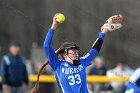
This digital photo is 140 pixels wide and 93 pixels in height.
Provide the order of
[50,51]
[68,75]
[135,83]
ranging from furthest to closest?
[135,83] < [68,75] < [50,51]

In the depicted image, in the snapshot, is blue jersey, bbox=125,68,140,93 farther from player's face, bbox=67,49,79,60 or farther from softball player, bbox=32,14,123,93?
player's face, bbox=67,49,79,60

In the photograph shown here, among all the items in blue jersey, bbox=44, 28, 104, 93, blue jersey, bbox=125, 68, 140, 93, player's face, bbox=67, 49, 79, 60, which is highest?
player's face, bbox=67, 49, 79, 60

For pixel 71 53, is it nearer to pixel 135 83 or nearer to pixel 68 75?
pixel 68 75

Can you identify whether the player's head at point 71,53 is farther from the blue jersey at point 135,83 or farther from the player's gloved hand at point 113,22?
the blue jersey at point 135,83

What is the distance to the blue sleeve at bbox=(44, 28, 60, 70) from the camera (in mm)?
11891

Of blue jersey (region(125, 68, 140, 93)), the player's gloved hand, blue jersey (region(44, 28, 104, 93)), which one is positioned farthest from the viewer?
blue jersey (region(125, 68, 140, 93))

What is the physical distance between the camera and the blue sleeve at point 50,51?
39.0 feet

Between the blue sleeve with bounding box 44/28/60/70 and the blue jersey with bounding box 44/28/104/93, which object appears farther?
the blue jersey with bounding box 44/28/104/93

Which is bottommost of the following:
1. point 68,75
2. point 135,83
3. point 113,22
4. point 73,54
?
point 135,83

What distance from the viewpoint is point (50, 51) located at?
12.0 meters

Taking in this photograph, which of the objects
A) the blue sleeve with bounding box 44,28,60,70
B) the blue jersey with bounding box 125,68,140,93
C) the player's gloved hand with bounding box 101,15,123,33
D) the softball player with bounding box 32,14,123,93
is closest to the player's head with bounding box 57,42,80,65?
the softball player with bounding box 32,14,123,93

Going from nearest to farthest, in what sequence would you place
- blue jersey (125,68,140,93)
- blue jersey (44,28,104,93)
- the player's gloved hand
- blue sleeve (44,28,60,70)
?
1. blue sleeve (44,28,60,70)
2. blue jersey (44,28,104,93)
3. the player's gloved hand
4. blue jersey (125,68,140,93)

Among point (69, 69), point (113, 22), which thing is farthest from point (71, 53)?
point (113, 22)

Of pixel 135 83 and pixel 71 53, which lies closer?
pixel 71 53
